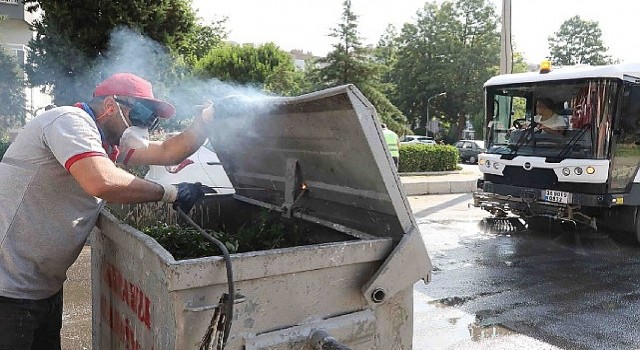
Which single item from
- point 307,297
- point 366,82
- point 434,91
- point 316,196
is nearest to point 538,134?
point 316,196

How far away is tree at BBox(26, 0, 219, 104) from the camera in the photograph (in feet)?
34.9

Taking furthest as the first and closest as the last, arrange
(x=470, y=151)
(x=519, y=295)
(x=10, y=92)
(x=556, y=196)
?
(x=470, y=151) < (x=10, y=92) < (x=556, y=196) < (x=519, y=295)

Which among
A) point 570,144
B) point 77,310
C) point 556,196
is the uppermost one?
point 570,144

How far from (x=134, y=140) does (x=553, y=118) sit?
6521 mm

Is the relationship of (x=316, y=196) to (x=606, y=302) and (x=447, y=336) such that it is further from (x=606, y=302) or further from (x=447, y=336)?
(x=606, y=302)

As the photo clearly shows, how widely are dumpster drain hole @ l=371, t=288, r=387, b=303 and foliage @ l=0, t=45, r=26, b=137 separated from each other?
60.6 feet

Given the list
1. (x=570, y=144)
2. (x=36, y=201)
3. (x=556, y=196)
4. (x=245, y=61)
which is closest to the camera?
(x=36, y=201)

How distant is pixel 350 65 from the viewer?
21.2 meters

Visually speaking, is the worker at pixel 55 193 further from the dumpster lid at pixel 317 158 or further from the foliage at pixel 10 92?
the foliage at pixel 10 92

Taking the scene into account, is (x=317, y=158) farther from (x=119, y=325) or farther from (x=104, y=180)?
(x=119, y=325)

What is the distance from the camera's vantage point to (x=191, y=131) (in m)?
3.04

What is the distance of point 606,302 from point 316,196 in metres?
3.84

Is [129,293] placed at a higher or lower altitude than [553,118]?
lower

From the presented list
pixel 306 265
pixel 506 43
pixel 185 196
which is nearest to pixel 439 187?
pixel 506 43
